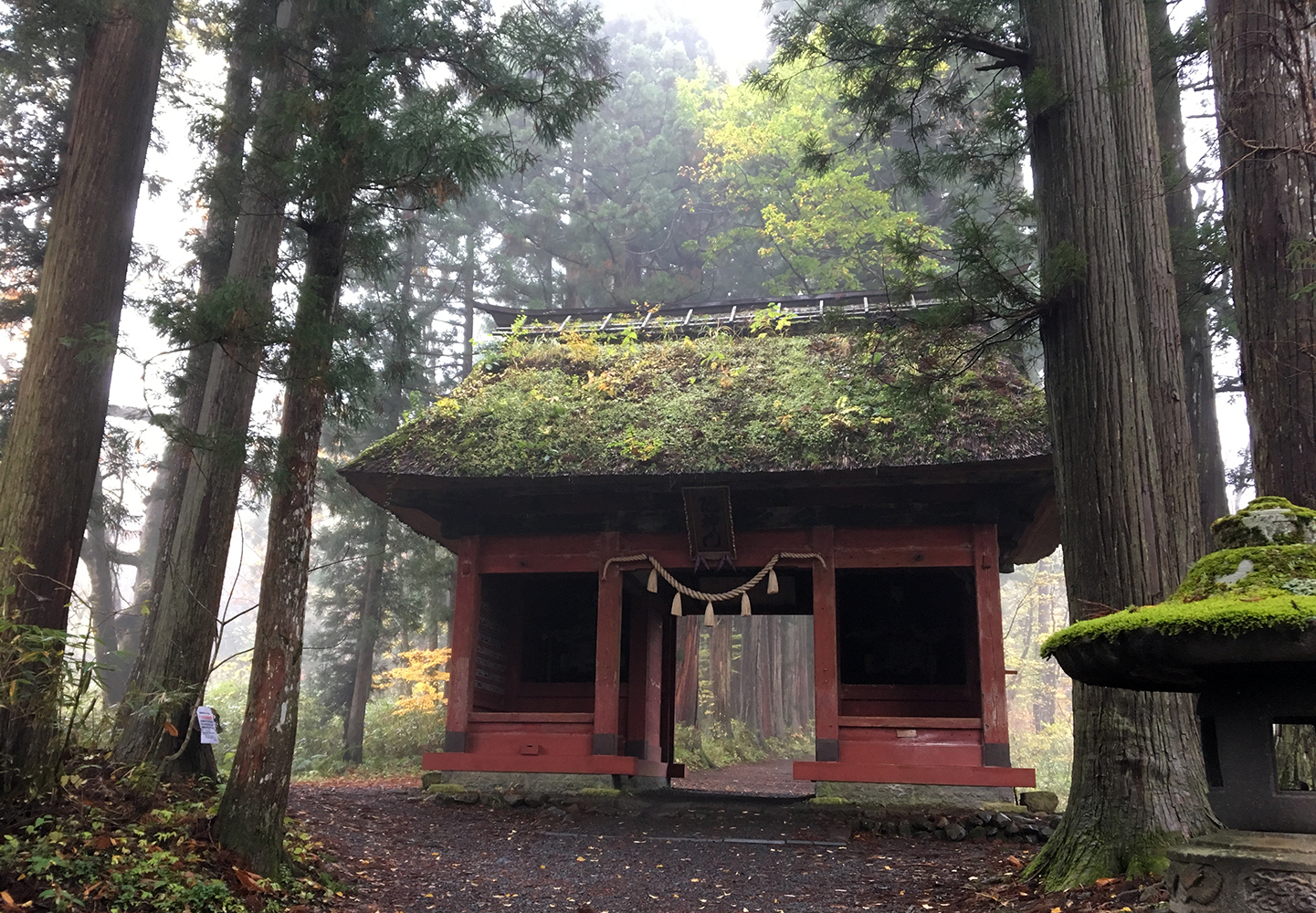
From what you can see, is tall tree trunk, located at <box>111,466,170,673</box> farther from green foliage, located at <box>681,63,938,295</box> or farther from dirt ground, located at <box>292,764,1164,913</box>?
green foliage, located at <box>681,63,938,295</box>

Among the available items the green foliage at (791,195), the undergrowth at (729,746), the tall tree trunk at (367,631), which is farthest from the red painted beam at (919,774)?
the green foliage at (791,195)

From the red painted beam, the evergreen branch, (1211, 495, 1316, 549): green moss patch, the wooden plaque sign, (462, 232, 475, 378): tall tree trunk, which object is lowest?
the red painted beam

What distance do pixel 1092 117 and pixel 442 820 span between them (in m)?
7.96

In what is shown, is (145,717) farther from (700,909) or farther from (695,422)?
(695,422)

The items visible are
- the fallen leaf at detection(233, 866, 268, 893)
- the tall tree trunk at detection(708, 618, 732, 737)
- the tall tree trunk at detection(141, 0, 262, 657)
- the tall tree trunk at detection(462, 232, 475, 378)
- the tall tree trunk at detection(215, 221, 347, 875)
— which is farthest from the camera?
the tall tree trunk at detection(462, 232, 475, 378)

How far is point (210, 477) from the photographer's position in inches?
281

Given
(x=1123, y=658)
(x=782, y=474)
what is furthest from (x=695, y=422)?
(x=1123, y=658)

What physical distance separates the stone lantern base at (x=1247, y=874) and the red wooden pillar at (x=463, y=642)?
26.8 feet

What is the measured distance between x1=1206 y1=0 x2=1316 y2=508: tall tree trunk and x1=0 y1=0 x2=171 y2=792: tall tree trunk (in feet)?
22.4

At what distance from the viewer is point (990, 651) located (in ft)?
30.8

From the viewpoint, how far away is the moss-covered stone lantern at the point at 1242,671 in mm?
2814

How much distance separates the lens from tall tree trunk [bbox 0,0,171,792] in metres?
5.47

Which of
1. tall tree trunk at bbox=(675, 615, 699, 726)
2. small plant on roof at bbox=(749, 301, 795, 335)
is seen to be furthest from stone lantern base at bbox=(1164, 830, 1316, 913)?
tall tree trunk at bbox=(675, 615, 699, 726)

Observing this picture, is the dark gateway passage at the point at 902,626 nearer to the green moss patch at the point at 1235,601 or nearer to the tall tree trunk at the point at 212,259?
the tall tree trunk at the point at 212,259
